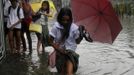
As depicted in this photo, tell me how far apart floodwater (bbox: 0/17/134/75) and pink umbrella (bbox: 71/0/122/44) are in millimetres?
1876

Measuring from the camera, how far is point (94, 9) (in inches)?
324

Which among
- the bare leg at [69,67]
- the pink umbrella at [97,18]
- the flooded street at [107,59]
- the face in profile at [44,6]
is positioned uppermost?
the pink umbrella at [97,18]

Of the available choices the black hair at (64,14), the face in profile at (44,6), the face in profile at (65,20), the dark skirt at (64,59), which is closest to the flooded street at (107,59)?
the face in profile at (44,6)

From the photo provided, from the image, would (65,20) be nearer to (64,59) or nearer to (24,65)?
(64,59)

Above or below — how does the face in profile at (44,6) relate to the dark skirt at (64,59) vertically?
above

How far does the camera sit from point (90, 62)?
11672mm

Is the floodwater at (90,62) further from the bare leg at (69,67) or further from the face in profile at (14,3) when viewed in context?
the bare leg at (69,67)

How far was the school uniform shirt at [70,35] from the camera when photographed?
7.97 m

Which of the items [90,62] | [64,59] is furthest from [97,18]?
[90,62]

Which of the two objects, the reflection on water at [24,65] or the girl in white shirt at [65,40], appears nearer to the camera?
the girl in white shirt at [65,40]

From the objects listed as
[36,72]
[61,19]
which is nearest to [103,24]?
[61,19]

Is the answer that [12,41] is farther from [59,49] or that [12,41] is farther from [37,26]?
[59,49]

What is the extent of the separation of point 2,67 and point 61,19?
3.46 meters

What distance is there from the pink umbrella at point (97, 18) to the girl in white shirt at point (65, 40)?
0.40 metres
